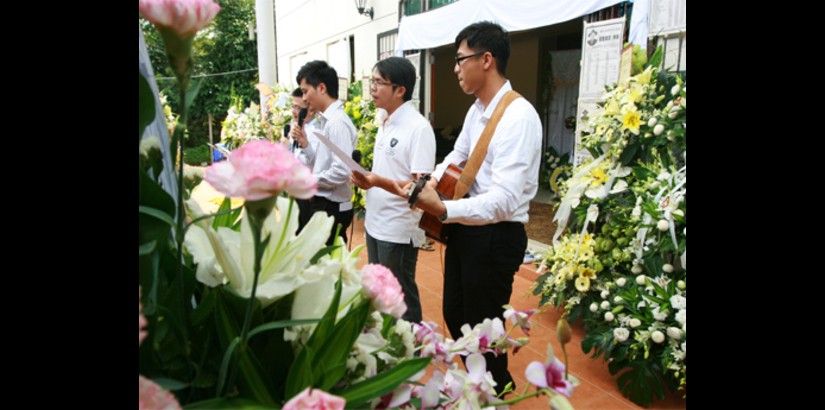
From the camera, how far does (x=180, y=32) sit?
1.68ft

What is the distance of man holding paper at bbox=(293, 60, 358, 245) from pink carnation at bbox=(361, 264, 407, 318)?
275 cm

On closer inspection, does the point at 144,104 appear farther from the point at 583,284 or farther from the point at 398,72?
the point at 583,284

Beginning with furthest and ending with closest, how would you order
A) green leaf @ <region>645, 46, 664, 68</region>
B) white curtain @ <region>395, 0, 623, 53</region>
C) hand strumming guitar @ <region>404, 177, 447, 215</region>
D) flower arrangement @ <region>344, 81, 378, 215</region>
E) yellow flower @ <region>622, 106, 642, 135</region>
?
1. flower arrangement @ <region>344, 81, 378, 215</region>
2. white curtain @ <region>395, 0, 623, 53</region>
3. green leaf @ <region>645, 46, 664, 68</region>
4. yellow flower @ <region>622, 106, 642, 135</region>
5. hand strumming guitar @ <region>404, 177, 447, 215</region>

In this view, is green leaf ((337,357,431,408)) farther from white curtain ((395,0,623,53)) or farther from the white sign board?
white curtain ((395,0,623,53))

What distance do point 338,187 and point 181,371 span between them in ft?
9.76

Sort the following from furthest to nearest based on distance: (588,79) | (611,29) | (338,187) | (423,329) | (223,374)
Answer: (588,79) → (611,29) → (338,187) → (423,329) → (223,374)

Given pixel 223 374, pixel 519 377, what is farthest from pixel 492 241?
pixel 223 374

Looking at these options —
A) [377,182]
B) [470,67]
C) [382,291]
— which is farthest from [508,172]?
[382,291]

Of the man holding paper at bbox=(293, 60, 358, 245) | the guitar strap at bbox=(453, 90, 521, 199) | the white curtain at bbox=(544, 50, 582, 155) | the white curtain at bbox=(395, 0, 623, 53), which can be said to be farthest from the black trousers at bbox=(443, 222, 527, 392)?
the white curtain at bbox=(544, 50, 582, 155)

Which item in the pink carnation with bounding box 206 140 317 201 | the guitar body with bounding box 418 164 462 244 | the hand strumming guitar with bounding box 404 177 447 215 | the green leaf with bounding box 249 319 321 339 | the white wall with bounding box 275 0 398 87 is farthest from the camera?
the white wall with bounding box 275 0 398 87

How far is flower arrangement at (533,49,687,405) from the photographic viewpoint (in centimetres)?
269

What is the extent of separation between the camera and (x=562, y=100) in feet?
28.0

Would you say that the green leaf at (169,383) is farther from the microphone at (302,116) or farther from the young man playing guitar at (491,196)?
the microphone at (302,116)
